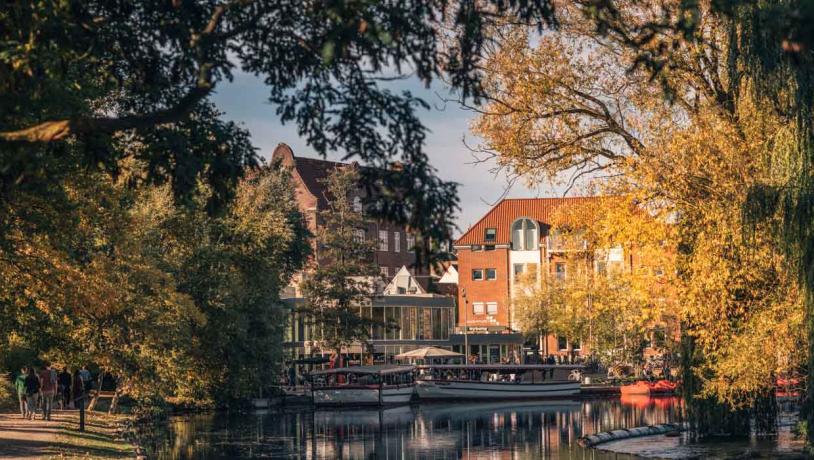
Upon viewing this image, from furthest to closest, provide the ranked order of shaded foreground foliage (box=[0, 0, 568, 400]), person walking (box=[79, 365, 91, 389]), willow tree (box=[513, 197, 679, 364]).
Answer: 1. person walking (box=[79, 365, 91, 389])
2. willow tree (box=[513, 197, 679, 364])
3. shaded foreground foliage (box=[0, 0, 568, 400])

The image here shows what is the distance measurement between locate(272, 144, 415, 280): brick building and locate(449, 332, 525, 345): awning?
10195 millimetres

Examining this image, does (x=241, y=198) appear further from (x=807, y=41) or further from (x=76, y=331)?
(x=807, y=41)

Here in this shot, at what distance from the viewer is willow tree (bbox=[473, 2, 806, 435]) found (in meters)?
29.1

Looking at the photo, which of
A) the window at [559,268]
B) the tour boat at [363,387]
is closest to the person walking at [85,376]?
the tour boat at [363,387]

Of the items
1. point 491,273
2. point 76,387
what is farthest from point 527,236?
point 76,387

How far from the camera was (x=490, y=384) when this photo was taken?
8038 centimetres

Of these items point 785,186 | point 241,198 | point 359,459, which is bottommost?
point 359,459

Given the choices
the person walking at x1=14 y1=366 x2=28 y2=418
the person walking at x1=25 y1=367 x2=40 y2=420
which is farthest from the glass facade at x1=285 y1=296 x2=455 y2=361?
the person walking at x1=14 y1=366 x2=28 y2=418

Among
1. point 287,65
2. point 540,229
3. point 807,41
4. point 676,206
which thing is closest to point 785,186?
point 676,206

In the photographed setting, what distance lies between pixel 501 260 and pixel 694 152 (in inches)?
3294

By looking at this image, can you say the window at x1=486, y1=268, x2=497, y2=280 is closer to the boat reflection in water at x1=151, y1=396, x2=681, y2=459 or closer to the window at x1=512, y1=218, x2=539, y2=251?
the window at x1=512, y1=218, x2=539, y2=251

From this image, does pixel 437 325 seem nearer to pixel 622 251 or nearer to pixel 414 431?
pixel 414 431

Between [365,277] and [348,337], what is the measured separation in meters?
4.87

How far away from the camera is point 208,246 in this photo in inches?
2194
